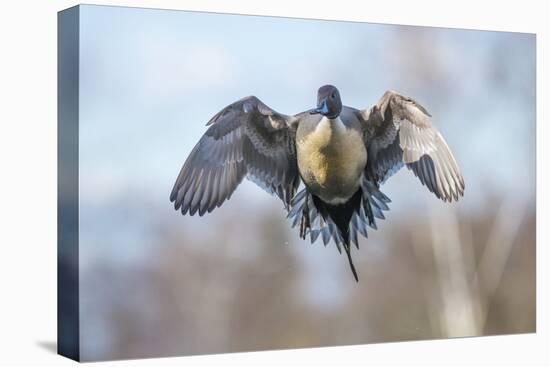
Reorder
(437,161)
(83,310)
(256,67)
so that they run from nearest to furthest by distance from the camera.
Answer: (83,310) < (256,67) < (437,161)

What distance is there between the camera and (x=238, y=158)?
8812 mm

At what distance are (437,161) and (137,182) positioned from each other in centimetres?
250

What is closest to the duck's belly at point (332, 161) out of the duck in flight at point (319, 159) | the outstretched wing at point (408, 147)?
the duck in flight at point (319, 159)

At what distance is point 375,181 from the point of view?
918 cm

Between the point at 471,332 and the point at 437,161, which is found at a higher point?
the point at 437,161

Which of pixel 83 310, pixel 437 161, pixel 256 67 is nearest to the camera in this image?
pixel 83 310

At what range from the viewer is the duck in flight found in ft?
28.4

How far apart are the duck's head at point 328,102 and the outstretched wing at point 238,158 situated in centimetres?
23

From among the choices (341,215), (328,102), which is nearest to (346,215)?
(341,215)

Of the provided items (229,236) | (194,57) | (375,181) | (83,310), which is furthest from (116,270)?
(375,181)

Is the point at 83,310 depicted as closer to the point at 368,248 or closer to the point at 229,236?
the point at 229,236

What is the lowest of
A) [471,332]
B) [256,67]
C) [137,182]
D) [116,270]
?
[471,332]

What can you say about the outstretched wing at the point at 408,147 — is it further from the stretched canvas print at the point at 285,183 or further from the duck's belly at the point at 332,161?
the duck's belly at the point at 332,161

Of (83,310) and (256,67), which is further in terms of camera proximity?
(256,67)
